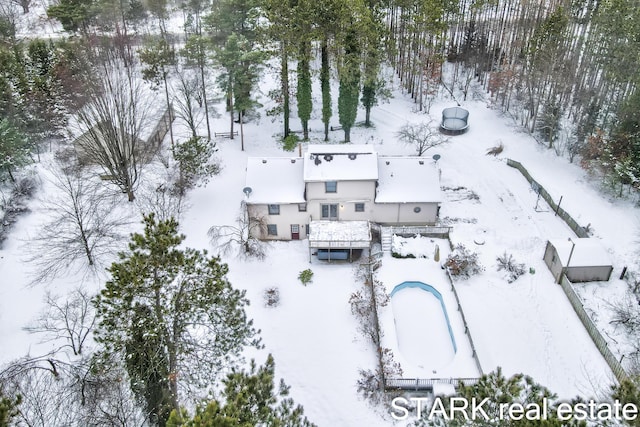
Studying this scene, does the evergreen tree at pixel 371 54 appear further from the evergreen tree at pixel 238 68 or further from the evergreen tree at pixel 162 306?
the evergreen tree at pixel 162 306

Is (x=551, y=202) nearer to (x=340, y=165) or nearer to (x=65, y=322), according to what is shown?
(x=340, y=165)

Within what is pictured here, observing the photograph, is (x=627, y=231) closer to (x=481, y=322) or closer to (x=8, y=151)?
(x=481, y=322)

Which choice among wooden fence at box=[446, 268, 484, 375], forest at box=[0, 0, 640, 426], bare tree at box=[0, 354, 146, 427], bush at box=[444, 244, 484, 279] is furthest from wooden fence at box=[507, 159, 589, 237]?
bare tree at box=[0, 354, 146, 427]

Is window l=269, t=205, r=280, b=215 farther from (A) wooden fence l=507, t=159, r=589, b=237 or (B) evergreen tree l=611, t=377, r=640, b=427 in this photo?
(B) evergreen tree l=611, t=377, r=640, b=427

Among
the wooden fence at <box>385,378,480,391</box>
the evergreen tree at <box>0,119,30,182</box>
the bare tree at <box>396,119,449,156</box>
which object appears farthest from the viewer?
the bare tree at <box>396,119,449,156</box>

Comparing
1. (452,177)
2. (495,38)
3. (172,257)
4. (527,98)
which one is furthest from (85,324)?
(495,38)

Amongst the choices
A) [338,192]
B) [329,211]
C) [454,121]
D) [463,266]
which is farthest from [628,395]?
[454,121]
